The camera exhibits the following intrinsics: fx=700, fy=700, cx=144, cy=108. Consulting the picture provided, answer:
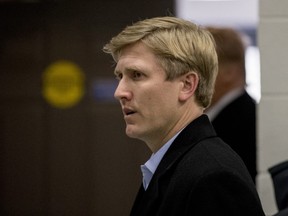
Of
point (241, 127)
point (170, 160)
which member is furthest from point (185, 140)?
point (241, 127)

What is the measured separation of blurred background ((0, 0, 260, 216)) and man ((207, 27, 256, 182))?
213cm

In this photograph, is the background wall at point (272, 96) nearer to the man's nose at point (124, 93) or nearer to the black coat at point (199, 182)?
the black coat at point (199, 182)

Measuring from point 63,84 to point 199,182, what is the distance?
156 inches

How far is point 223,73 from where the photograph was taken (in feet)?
10.9

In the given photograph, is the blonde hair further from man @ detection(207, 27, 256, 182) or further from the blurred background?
the blurred background

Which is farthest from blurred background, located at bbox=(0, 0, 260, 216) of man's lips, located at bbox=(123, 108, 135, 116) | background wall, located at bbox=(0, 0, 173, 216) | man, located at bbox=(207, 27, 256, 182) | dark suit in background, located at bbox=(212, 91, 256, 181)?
man's lips, located at bbox=(123, 108, 135, 116)

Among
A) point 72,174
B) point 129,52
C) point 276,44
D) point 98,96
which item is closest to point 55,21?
point 98,96

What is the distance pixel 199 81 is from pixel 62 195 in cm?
381

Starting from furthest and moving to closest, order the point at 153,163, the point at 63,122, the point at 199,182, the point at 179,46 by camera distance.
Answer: the point at 63,122 < the point at 153,163 < the point at 179,46 < the point at 199,182

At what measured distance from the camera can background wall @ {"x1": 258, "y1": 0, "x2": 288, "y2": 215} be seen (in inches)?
106

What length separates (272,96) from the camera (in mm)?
2709

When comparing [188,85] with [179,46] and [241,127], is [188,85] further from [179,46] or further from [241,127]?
[241,127]

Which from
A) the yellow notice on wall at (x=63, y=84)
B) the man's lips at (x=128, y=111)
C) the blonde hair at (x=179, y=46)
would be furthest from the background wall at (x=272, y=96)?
the yellow notice on wall at (x=63, y=84)

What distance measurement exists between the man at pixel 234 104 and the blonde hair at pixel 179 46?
3.85 ft
